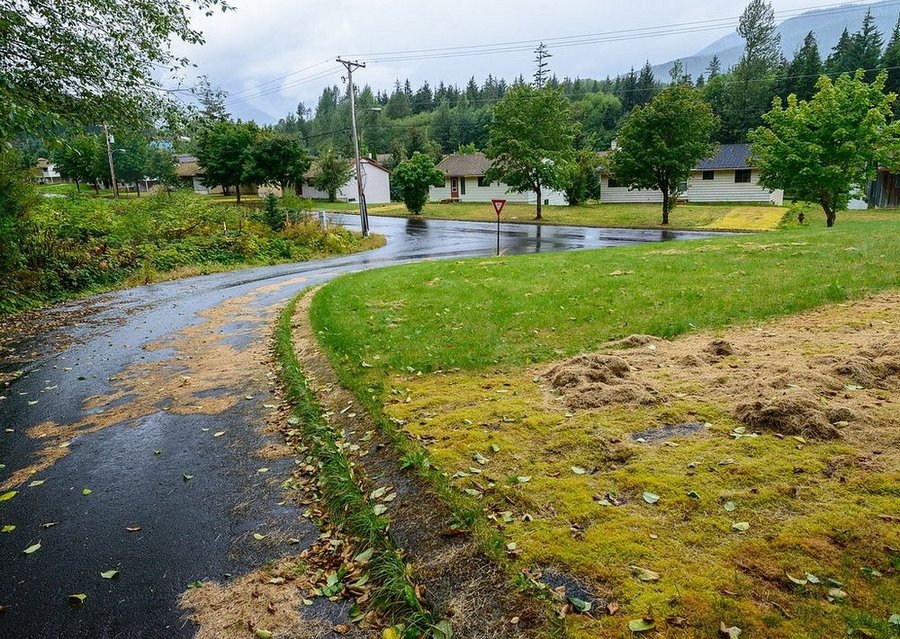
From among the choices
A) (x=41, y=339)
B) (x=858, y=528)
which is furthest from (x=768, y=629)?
(x=41, y=339)

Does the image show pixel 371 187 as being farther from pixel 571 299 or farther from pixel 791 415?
pixel 791 415

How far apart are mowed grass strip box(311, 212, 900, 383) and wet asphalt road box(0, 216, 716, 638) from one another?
1725 millimetres

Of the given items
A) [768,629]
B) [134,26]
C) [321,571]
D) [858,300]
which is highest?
[134,26]

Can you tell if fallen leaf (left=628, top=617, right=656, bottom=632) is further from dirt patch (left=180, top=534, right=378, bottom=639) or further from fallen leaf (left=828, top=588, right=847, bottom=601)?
dirt patch (left=180, top=534, right=378, bottom=639)

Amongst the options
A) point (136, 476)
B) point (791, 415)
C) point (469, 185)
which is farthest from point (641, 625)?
point (469, 185)

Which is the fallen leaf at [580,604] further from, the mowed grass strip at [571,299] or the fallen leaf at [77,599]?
the mowed grass strip at [571,299]

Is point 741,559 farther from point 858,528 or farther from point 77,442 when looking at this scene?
point 77,442

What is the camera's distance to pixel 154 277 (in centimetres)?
1638

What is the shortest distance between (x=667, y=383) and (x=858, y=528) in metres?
2.29

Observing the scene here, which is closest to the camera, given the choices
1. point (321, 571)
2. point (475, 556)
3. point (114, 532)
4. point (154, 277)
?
point (475, 556)

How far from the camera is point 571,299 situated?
354 inches

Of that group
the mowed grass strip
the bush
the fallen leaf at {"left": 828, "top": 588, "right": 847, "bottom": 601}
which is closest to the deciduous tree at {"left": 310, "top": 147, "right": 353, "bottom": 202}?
the bush

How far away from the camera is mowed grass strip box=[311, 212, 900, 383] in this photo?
273 inches

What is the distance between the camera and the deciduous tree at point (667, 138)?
28.4 m
